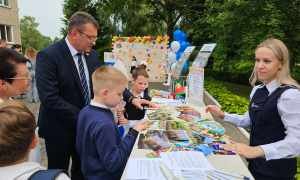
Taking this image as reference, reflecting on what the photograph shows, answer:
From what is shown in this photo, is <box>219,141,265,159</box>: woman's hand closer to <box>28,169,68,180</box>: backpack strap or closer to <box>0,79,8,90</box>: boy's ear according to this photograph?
<box>28,169,68,180</box>: backpack strap

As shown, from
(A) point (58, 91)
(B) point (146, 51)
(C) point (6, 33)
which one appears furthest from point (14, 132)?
(C) point (6, 33)

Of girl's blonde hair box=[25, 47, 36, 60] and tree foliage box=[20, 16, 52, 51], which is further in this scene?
tree foliage box=[20, 16, 52, 51]

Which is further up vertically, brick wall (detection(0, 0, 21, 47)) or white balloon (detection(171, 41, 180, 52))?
brick wall (detection(0, 0, 21, 47))

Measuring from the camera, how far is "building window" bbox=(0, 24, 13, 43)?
48.1 feet

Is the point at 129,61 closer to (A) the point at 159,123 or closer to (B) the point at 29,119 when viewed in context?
(A) the point at 159,123

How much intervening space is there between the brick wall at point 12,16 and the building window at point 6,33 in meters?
0.28

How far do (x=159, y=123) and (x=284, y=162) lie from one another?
1.21 m

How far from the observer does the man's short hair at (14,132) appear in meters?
0.86

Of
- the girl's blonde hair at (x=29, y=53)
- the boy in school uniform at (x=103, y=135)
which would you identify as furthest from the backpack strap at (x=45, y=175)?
the girl's blonde hair at (x=29, y=53)

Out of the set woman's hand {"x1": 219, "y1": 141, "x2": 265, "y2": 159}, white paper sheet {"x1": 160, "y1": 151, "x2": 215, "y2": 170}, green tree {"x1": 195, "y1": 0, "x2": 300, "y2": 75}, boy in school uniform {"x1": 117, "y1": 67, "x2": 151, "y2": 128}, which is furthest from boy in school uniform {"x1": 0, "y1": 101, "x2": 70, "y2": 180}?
green tree {"x1": 195, "y1": 0, "x2": 300, "y2": 75}

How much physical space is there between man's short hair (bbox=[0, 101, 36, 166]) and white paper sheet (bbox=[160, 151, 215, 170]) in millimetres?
903

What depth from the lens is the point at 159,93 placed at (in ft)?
12.1

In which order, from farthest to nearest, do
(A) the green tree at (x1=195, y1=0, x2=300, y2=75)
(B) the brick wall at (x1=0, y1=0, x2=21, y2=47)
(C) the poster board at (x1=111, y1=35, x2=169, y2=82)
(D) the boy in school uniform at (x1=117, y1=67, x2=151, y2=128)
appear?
(B) the brick wall at (x1=0, y1=0, x2=21, y2=47) < (C) the poster board at (x1=111, y1=35, x2=169, y2=82) < (A) the green tree at (x1=195, y1=0, x2=300, y2=75) < (D) the boy in school uniform at (x1=117, y1=67, x2=151, y2=128)

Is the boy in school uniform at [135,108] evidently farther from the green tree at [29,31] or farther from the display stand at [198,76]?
the green tree at [29,31]
